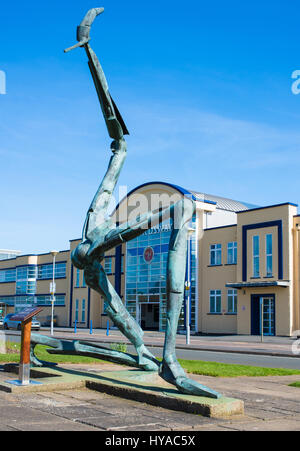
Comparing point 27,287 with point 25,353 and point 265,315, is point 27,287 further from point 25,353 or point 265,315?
point 25,353

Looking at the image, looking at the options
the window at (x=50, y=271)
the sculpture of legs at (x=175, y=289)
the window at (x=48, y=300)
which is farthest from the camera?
the window at (x=50, y=271)

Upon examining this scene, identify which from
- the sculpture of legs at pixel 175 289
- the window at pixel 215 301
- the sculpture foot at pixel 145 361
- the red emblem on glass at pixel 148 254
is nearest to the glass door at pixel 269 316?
the window at pixel 215 301

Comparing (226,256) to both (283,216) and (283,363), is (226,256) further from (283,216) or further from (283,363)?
(283,363)

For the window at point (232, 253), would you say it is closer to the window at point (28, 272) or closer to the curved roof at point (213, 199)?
the curved roof at point (213, 199)

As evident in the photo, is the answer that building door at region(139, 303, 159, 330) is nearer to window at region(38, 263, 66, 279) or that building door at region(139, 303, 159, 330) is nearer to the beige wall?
the beige wall

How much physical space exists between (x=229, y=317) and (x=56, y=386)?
97.1 feet

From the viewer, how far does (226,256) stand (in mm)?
37156

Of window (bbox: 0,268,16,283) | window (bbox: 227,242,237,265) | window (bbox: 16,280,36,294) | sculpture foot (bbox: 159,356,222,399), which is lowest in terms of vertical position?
sculpture foot (bbox: 159,356,222,399)

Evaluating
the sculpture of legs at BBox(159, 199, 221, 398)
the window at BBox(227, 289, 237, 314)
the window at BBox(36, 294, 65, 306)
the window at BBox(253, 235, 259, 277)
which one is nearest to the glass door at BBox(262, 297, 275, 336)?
the window at BBox(253, 235, 259, 277)

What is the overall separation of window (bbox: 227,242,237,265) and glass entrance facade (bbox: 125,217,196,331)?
308cm

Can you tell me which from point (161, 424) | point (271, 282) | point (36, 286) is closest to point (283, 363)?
point (161, 424)

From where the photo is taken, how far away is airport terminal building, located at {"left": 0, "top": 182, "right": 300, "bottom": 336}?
106ft

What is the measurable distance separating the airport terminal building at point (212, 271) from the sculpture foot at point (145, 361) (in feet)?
60.0

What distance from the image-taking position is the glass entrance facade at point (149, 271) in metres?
41.1
